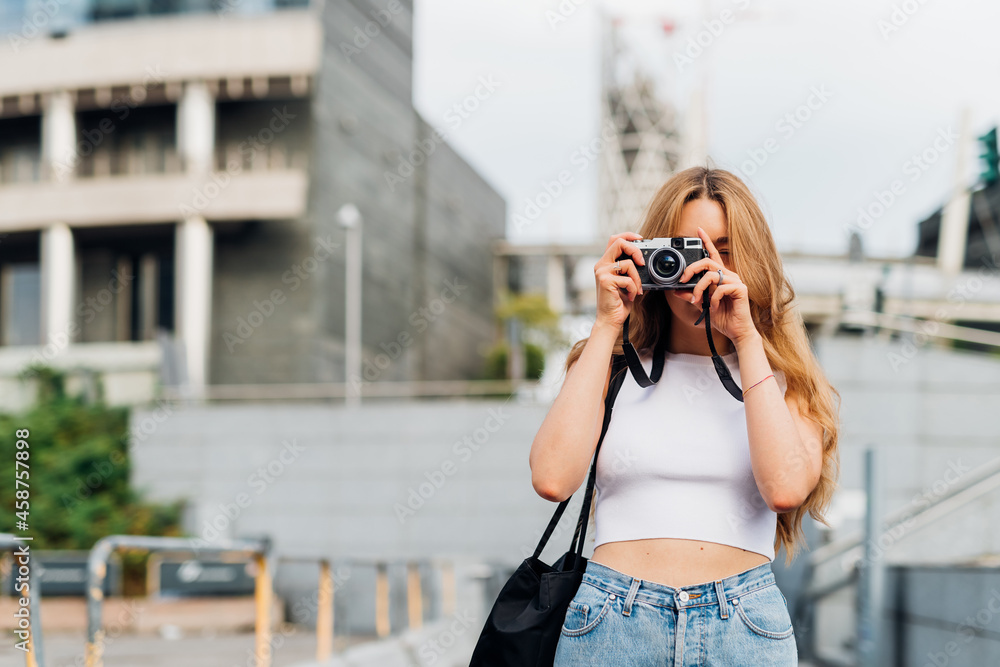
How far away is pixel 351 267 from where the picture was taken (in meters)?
22.0

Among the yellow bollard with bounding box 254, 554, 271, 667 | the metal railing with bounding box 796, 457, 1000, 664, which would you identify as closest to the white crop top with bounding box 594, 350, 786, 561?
the yellow bollard with bounding box 254, 554, 271, 667

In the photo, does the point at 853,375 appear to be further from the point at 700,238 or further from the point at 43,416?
the point at 43,416

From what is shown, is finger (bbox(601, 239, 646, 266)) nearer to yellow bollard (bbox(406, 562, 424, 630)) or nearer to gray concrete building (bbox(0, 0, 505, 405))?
yellow bollard (bbox(406, 562, 424, 630))

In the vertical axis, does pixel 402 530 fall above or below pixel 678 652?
below

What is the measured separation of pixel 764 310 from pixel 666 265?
0.87ft

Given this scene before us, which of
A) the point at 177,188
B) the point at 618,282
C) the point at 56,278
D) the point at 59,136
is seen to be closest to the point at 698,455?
the point at 618,282

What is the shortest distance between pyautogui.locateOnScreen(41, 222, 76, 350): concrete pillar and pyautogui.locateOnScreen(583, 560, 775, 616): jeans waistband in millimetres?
20305

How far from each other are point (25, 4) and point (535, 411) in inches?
564

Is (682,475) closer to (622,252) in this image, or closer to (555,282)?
(622,252)

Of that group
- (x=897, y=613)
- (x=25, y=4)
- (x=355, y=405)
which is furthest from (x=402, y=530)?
(x=25, y=4)

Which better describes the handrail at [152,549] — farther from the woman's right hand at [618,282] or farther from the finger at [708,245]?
the finger at [708,245]

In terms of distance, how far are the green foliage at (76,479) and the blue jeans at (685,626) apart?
48.1 ft

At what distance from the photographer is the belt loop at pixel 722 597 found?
1.78 m

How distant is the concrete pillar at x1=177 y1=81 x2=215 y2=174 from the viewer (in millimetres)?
20109
